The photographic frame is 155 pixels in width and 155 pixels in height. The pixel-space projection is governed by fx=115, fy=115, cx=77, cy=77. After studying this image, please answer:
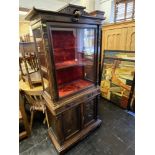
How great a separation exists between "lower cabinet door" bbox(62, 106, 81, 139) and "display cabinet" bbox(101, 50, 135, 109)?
123cm

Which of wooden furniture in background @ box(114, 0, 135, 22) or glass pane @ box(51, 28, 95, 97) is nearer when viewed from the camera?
glass pane @ box(51, 28, 95, 97)

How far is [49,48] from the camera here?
3.87ft

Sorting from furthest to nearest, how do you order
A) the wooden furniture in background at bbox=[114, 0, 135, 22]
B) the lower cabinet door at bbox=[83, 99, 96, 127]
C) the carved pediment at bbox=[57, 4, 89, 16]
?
the wooden furniture in background at bbox=[114, 0, 135, 22]
the lower cabinet door at bbox=[83, 99, 96, 127]
the carved pediment at bbox=[57, 4, 89, 16]

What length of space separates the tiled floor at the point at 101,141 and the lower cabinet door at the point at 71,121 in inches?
9.9

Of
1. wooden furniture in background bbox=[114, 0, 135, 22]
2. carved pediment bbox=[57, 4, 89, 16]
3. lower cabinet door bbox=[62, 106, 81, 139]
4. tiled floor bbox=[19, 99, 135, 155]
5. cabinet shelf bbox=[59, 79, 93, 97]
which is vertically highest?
wooden furniture in background bbox=[114, 0, 135, 22]

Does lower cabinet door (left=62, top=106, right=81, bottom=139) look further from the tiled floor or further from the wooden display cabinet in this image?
the tiled floor

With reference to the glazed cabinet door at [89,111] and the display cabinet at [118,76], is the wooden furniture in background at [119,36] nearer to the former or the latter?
the display cabinet at [118,76]

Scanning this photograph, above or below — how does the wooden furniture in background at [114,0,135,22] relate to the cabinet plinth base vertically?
above

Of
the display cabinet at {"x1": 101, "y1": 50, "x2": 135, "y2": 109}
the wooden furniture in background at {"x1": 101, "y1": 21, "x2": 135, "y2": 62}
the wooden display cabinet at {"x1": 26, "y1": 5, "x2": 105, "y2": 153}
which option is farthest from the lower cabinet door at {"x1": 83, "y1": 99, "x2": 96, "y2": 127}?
the wooden furniture in background at {"x1": 101, "y1": 21, "x2": 135, "y2": 62}

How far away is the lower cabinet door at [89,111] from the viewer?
178 cm

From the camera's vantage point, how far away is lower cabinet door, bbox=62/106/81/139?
1.56 metres

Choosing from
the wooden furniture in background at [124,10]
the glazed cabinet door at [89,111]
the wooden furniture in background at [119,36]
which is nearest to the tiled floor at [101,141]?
the glazed cabinet door at [89,111]

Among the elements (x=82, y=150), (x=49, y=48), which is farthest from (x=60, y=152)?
(x=49, y=48)
